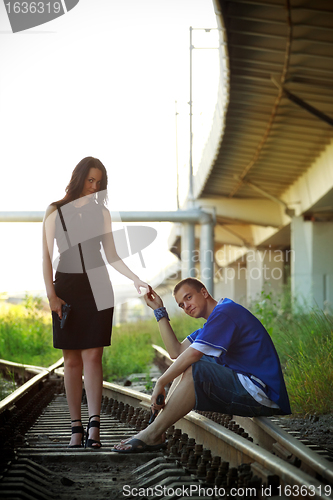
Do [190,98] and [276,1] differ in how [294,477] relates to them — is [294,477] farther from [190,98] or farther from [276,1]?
[190,98]

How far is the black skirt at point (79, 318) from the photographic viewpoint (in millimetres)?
3822

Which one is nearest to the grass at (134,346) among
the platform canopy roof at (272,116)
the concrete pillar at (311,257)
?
the platform canopy roof at (272,116)

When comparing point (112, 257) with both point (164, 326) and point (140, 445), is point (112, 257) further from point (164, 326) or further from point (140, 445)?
point (140, 445)

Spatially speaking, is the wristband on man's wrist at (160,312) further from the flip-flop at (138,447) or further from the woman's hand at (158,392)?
the flip-flop at (138,447)

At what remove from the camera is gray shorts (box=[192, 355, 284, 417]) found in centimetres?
353

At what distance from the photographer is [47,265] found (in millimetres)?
3797

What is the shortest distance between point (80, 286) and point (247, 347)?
1209mm

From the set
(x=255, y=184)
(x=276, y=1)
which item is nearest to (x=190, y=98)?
(x=255, y=184)

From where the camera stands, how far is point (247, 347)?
3.72 metres

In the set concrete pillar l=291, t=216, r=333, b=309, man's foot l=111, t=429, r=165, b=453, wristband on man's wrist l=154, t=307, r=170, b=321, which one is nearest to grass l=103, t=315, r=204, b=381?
concrete pillar l=291, t=216, r=333, b=309

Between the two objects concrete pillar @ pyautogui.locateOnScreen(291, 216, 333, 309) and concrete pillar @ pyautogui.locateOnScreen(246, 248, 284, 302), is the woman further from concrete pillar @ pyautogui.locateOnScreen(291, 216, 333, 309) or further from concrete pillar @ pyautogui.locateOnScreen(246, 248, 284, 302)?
concrete pillar @ pyautogui.locateOnScreen(246, 248, 284, 302)

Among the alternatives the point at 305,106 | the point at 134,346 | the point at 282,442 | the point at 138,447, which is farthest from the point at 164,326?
the point at 134,346

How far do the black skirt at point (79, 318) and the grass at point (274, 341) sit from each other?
7.37 ft

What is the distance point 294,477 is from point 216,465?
0.79m
